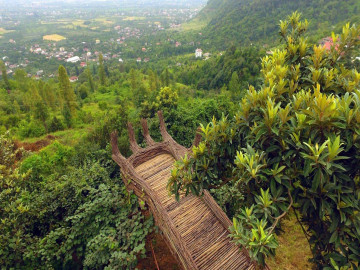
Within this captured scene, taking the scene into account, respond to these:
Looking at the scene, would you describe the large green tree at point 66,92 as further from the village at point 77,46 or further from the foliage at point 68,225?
the village at point 77,46

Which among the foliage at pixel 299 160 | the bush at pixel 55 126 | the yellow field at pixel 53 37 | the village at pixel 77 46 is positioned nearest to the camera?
the foliage at pixel 299 160

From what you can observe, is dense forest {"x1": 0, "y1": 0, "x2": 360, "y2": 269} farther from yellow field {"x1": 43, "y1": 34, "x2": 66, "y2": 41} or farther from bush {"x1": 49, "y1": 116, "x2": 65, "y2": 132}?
yellow field {"x1": 43, "y1": 34, "x2": 66, "y2": 41}

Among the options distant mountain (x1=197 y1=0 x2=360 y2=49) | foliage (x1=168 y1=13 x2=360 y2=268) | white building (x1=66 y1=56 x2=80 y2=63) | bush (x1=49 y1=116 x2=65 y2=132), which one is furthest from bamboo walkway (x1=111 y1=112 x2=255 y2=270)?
white building (x1=66 y1=56 x2=80 y2=63)

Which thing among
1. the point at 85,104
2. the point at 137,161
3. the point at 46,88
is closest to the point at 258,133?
the point at 137,161

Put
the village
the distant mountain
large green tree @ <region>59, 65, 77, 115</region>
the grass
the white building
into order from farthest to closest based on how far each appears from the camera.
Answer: the white building < the village < the distant mountain < large green tree @ <region>59, 65, 77, 115</region> < the grass

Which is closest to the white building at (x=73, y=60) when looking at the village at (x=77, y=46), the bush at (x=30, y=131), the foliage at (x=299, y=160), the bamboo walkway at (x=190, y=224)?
the village at (x=77, y=46)

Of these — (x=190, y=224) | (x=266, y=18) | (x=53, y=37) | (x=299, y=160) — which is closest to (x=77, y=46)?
(x=53, y=37)

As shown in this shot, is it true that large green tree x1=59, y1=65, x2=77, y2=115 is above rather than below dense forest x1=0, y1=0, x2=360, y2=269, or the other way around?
below
